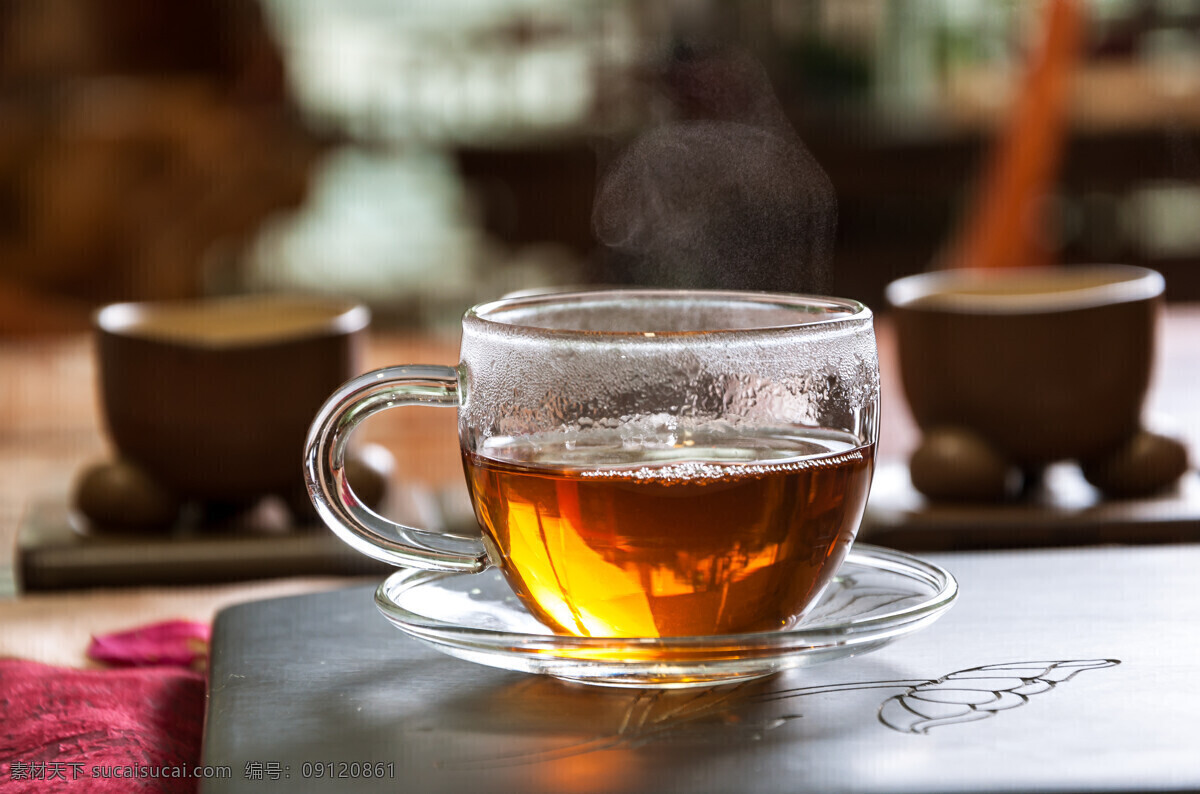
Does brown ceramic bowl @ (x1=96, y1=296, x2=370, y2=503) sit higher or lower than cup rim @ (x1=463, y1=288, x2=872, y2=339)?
lower

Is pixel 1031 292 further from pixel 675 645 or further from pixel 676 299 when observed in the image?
pixel 675 645

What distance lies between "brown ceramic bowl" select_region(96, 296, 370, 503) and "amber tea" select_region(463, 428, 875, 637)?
1.09ft

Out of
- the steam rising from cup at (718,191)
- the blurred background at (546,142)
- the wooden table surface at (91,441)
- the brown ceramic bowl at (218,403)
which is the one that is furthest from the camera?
the steam rising from cup at (718,191)

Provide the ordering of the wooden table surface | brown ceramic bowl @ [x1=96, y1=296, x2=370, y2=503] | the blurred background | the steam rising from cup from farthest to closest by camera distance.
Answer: the steam rising from cup < the blurred background < brown ceramic bowl @ [x1=96, y1=296, x2=370, y2=503] < the wooden table surface

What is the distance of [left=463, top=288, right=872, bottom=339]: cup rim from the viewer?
1.30 feet

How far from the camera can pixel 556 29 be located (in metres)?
3.01

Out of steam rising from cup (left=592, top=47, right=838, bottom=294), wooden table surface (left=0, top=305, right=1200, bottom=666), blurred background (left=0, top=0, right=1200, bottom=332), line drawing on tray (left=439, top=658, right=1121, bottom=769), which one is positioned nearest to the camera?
line drawing on tray (left=439, top=658, right=1121, bottom=769)

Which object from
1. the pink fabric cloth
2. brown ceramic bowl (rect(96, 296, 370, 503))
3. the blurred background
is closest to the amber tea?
the pink fabric cloth

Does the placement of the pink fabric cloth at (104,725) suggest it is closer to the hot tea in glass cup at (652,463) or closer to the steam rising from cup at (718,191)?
the hot tea in glass cup at (652,463)

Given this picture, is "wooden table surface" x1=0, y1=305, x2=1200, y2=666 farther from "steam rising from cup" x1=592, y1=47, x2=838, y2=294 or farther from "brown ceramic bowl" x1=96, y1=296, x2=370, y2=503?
"steam rising from cup" x1=592, y1=47, x2=838, y2=294

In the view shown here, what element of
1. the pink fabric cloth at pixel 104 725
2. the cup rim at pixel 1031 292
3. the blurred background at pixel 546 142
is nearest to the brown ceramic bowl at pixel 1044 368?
the cup rim at pixel 1031 292

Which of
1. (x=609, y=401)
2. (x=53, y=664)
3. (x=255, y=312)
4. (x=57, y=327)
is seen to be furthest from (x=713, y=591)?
(x=57, y=327)

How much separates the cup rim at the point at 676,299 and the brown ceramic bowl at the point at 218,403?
29cm

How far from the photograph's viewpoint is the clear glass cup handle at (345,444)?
1.43 ft
